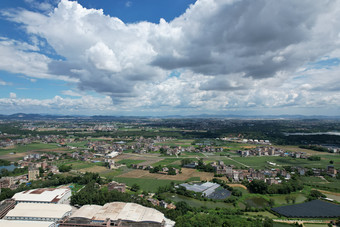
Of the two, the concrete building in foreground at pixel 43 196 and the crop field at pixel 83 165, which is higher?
the concrete building in foreground at pixel 43 196

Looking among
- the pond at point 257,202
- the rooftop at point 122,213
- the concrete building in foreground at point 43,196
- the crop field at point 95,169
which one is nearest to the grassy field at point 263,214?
the pond at point 257,202

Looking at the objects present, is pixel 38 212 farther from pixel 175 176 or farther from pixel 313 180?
pixel 313 180

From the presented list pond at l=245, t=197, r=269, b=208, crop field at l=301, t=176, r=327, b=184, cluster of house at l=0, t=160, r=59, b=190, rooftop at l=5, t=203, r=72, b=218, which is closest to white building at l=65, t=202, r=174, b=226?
rooftop at l=5, t=203, r=72, b=218

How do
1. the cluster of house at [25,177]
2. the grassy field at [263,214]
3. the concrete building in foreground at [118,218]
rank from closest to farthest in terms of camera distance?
the concrete building in foreground at [118,218]
the grassy field at [263,214]
the cluster of house at [25,177]

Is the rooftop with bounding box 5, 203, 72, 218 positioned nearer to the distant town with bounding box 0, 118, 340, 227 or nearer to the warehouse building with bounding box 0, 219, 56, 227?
the distant town with bounding box 0, 118, 340, 227

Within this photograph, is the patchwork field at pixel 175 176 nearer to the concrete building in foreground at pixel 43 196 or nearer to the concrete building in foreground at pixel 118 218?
the concrete building in foreground at pixel 43 196

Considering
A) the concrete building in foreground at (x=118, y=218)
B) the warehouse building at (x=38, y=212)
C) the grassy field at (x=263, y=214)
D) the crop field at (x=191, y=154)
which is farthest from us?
the crop field at (x=191, y=154)
